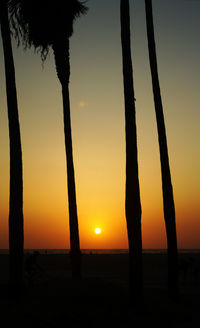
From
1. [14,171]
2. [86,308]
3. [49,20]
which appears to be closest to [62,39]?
[49,20]

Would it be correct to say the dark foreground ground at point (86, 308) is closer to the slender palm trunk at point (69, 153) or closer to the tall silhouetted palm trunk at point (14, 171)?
the tall silhouetted palm trunk at point (14, 171)

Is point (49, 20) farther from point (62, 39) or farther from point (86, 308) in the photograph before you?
point (86, 308)

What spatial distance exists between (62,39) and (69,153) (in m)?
5.50

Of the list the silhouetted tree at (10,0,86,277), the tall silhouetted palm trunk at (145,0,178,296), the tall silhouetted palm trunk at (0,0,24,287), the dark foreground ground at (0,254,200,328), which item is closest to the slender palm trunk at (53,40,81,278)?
the silhouetted tree at (10,0,86,277)

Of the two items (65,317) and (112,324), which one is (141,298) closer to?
(112,324)

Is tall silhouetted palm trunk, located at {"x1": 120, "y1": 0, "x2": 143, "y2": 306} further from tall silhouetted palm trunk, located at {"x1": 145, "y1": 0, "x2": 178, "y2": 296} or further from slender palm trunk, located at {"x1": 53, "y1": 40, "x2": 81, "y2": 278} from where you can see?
slender palm trunk, located at {"x1": 53, "y1": 40, "x2": 81, "y2": 278}

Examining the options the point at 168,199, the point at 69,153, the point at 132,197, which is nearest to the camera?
the point at 132,197

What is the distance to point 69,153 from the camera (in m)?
19.4

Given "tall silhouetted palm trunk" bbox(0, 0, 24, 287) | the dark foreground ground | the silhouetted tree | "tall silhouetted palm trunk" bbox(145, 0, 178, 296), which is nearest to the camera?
the dark foreground ground

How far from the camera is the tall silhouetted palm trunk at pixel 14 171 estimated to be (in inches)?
506

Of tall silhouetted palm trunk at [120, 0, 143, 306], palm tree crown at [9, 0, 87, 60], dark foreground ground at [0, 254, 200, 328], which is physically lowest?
dark foreground ground at [0, 254, 200, 328]

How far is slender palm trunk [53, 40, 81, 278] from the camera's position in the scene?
18.4 metres

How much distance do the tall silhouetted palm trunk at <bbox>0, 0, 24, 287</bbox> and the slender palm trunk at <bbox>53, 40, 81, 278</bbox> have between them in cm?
556

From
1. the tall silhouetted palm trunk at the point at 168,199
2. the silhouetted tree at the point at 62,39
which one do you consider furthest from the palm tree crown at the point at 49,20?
the tall silhouetted palm trunk at the point at 168,199
